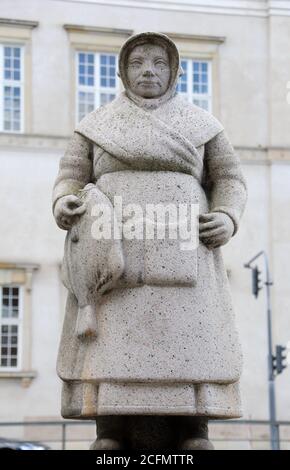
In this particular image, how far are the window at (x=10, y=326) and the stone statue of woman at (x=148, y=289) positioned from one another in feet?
78.1

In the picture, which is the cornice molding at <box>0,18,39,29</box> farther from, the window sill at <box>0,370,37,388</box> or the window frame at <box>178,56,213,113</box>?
the window sill at <box>0,370,37,388</box>

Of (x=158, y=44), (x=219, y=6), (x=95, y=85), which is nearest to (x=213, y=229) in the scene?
(x=158, y=44)

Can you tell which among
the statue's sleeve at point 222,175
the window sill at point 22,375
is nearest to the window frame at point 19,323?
the window sill at point 22,375

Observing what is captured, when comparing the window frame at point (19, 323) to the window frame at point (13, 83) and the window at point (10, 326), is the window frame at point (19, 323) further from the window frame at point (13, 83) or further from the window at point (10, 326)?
the window frame at point (13, 83)

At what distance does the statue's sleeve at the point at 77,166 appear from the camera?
24.4 feet

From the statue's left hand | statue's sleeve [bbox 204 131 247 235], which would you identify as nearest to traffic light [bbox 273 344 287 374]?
statue's sleeve [bbox 204 131 247 235]

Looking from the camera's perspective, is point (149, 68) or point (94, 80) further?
point (94, 80)

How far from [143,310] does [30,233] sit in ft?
81.7

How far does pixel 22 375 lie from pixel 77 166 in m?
23.5

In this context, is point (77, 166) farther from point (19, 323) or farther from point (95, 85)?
point (95, 85)

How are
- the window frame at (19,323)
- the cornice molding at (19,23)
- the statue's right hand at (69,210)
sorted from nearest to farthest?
the statue's right hand at (69,210)
the window frame at (19,323)
the cornice molding at (19,23)

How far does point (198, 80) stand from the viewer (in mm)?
33719
